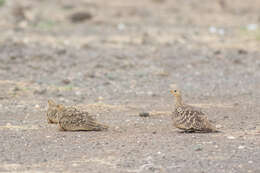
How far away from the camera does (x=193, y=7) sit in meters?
25.8

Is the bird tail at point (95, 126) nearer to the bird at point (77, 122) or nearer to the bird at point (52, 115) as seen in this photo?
the bird at point (77, 122)

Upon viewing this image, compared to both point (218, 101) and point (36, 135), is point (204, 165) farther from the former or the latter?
point (218, 101)

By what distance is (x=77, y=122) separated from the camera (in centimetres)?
769

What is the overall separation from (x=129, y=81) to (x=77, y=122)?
15.6 ft

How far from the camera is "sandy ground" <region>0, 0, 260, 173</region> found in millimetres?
6594

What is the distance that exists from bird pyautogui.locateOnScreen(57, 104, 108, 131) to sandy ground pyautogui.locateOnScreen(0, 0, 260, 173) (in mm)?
91

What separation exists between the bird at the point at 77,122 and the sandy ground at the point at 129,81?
0.09 metres

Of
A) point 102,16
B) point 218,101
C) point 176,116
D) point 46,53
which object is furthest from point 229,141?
point 102,16

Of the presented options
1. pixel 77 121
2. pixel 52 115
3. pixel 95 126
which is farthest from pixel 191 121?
pixel 52 115

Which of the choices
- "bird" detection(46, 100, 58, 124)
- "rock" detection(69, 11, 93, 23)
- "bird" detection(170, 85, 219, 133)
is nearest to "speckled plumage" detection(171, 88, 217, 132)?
"bird" detection(170, 85, 219, 133)

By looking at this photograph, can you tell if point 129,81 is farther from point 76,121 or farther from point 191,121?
point 191,121

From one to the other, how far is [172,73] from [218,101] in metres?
3.18

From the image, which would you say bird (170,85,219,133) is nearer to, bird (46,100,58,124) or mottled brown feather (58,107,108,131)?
mottled brown feather (58,107,108,131)

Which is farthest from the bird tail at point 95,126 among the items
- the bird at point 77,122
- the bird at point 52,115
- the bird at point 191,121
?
the bird at point 191,121
